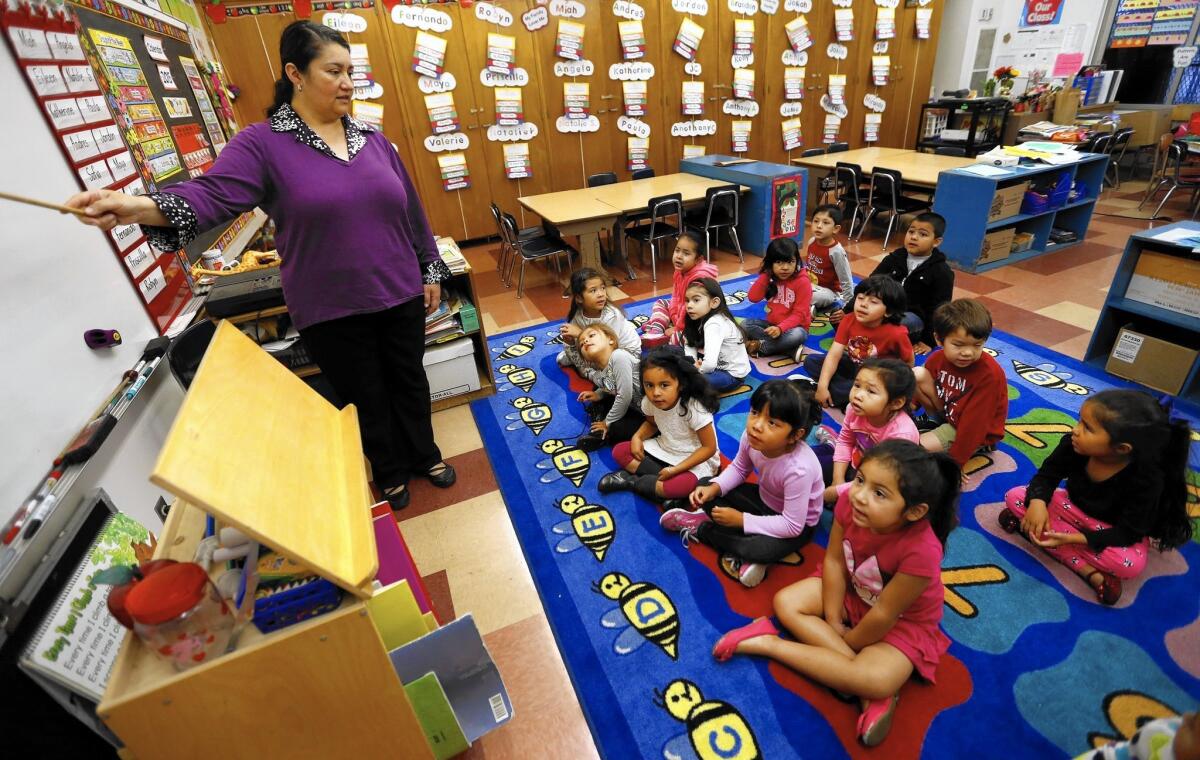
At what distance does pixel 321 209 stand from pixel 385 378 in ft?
2.38

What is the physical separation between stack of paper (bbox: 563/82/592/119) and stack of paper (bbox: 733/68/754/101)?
1817mm

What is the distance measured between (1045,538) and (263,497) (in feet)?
7.09

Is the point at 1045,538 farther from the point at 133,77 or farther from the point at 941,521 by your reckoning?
the point at 133,77

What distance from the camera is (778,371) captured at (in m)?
3.06

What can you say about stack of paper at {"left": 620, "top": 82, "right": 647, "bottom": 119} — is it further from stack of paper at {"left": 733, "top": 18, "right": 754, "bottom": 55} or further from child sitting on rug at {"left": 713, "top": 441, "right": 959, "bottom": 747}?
child sitting on rug at {"left": 713, "top": 441, "right": 959, "bottom": 747}

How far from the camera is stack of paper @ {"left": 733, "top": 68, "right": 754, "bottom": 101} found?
252 inches

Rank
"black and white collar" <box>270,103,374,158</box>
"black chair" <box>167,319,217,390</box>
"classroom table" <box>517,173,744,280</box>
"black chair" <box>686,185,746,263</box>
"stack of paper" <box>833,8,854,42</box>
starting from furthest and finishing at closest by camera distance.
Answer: "stack of paper" <box>833,8,854,42</box> < "black chair" <box>686,185,746,263</box> < "classroom table" <box>517,173,744,280</box> < "black chair" <box>167,319,217,390</box> < "black and white collar" <box>270,103,374,158</box>

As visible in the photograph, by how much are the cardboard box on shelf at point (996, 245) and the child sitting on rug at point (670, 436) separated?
3.46 meters

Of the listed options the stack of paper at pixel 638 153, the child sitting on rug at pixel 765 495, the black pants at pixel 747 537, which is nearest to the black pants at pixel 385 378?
the child sitting on rug at pixel 765 495

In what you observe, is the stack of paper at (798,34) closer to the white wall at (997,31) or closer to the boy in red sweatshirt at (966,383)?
the white wall at (997,31)

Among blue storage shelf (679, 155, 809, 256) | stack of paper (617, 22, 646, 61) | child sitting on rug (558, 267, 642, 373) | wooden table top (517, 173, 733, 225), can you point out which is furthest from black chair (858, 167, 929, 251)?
child sitting on rug (558, 267, 642, 373)

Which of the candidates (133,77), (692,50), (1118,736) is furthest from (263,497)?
(692,50)

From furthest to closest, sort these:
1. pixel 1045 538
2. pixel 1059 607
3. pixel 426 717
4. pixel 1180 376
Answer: pixel 1180 376
pixel 1045 538
pixel 1059 607
pixel 426 717

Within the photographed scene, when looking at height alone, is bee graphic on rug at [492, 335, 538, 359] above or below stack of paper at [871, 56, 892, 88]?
below
